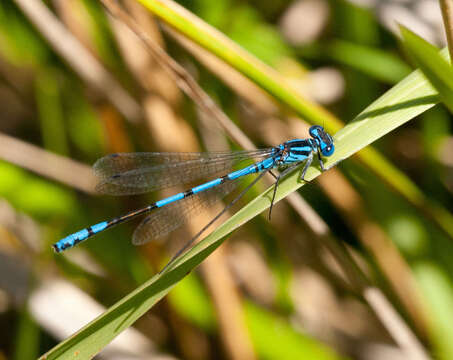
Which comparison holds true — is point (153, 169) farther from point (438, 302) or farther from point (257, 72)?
point (438, 302)

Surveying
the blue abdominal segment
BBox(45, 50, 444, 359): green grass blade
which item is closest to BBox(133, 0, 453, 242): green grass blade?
BBox(45, 50, 444, 359): green grass blade

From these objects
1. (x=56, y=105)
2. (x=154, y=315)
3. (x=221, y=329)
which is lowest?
(x=221, y=329)

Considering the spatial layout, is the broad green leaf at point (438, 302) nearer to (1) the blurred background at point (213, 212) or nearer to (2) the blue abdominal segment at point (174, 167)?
(1) the blurred background at point (213, 212)

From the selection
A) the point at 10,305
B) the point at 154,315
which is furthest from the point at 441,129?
the point at 10,305

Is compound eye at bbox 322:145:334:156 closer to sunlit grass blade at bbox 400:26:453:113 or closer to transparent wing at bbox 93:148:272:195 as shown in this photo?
transparent wing at bbox 93:148:272:195

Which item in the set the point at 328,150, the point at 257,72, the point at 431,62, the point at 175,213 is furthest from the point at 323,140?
the point at 431,62

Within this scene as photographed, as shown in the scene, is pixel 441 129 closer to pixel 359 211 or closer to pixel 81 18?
pixel 359 211

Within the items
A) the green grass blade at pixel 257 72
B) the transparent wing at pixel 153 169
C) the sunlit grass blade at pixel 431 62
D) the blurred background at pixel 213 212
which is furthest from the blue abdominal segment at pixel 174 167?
the sunlit grass blade at pixel 431 62
